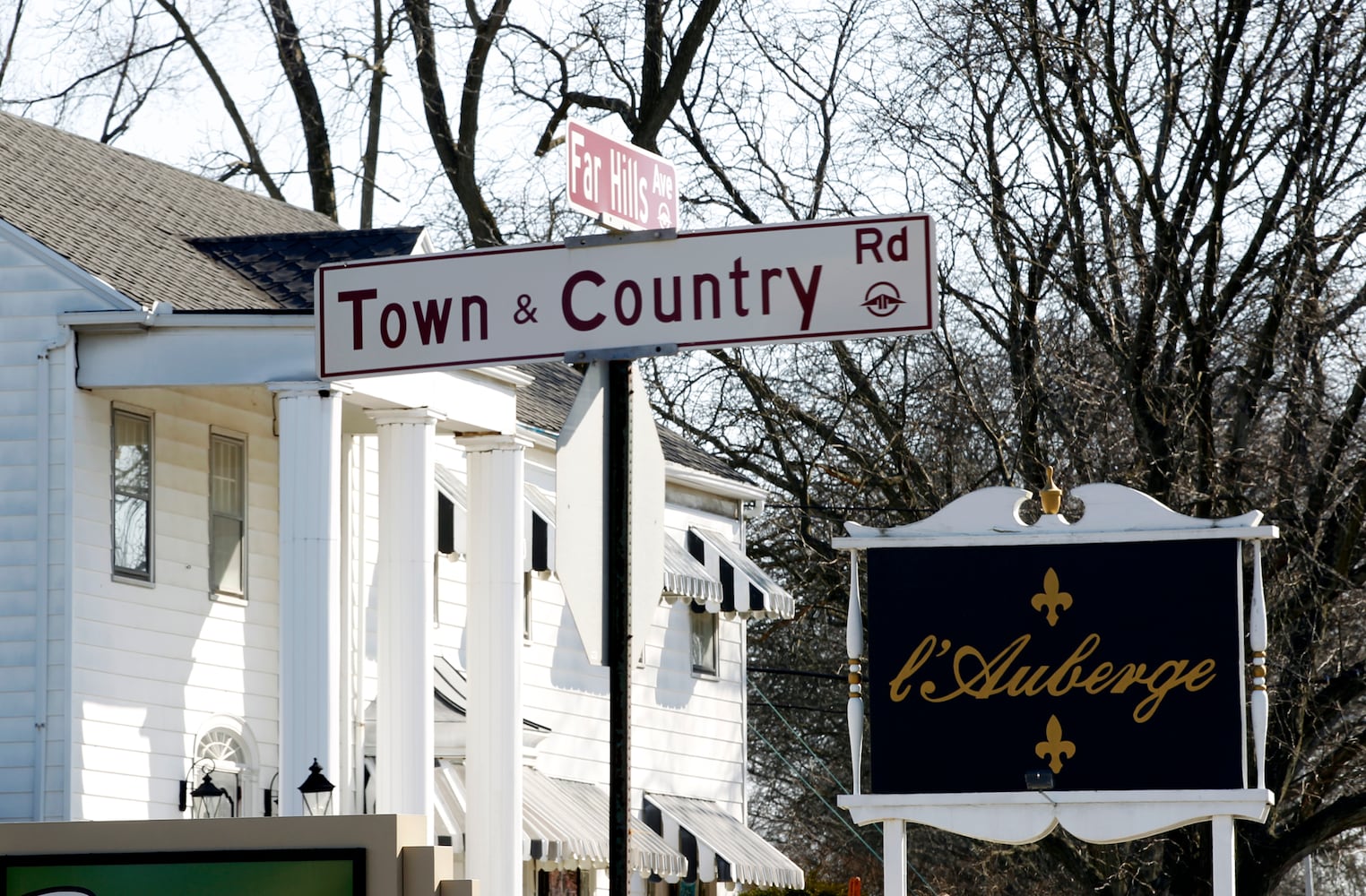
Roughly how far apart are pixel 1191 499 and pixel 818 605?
22.0 ft

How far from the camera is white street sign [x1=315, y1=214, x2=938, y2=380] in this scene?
513cm

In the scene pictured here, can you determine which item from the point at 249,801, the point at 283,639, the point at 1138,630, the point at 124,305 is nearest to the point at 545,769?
the point at 249,801

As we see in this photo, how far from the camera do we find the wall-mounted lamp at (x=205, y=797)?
16.0 metres

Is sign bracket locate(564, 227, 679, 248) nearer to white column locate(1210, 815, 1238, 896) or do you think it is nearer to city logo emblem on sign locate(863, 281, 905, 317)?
city logo emblem on sign locate(863, 281, 905, 317)

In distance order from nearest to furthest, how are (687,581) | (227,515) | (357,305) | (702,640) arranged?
(357,305) < (227,515) < (687,581) < (702,640)

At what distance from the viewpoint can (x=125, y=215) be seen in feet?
60.7

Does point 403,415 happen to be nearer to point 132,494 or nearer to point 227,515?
point 227,515

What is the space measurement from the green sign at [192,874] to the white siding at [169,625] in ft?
29.9

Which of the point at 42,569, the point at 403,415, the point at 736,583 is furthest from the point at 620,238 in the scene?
the point at 736,583

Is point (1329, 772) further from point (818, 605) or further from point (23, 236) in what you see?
point (23, 236)

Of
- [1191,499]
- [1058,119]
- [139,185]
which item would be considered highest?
[1058,119]

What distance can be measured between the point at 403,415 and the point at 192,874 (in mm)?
10445

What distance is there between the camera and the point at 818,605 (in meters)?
26.8

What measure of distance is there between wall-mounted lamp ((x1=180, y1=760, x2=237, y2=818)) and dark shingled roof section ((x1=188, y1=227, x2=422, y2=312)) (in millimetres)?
4098
